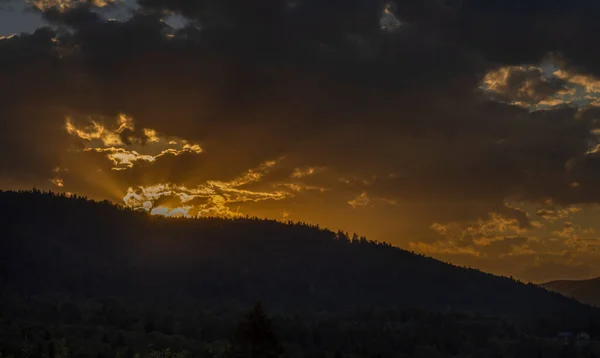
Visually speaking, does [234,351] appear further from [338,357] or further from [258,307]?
[338,357]

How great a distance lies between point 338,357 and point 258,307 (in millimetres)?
72644

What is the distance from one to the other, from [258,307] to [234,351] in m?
5.71

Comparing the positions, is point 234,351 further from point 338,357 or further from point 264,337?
point 338,357

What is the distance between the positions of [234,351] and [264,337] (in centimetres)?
398

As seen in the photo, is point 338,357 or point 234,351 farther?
point 338,357

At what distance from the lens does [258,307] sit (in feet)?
280

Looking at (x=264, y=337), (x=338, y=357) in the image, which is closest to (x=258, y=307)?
(x=264, y=337)

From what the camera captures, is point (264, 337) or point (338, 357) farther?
point (338, 357)

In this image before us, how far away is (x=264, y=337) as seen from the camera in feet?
280

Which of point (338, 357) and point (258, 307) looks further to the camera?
point (338, 357)

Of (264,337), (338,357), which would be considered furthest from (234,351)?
(338,357)

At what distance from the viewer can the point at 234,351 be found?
86.6 metres

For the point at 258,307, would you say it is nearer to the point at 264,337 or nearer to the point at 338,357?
the point at 264,337

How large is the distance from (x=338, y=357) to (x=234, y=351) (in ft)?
232
